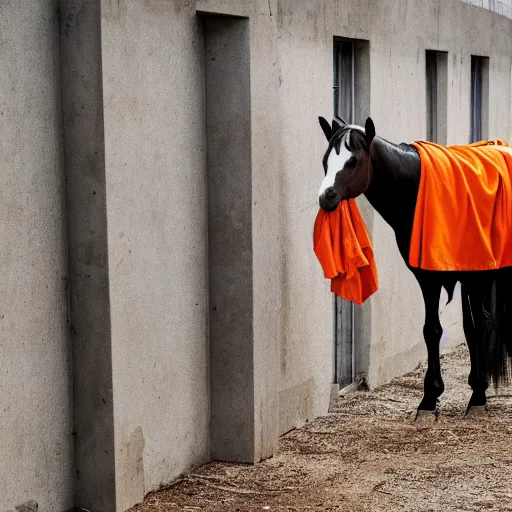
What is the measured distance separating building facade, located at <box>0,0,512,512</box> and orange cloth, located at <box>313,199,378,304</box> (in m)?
0.38

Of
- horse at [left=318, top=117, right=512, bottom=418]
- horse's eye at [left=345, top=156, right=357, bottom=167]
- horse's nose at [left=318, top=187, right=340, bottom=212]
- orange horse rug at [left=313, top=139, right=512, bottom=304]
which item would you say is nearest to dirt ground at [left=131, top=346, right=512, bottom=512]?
horse at [left=318, top=117, right=512, bottom=418]

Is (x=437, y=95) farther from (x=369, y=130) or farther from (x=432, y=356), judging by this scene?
(x=369, y=130)

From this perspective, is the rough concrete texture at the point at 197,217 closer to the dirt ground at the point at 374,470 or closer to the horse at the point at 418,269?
the dirt ground at the point at 374,470

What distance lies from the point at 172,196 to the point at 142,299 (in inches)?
26.8

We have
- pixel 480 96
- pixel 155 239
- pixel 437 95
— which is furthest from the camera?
pixel 480 96

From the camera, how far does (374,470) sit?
7293 mm

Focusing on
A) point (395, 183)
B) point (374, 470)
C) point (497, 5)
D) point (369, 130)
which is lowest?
point (374, 470)

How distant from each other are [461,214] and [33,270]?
335 cm

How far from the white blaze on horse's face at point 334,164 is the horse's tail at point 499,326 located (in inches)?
64.1

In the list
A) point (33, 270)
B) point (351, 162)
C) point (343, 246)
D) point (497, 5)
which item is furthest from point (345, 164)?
point (497, 5)

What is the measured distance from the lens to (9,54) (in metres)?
5.73

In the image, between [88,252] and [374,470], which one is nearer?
[88,252]

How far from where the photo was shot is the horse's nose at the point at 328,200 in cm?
757

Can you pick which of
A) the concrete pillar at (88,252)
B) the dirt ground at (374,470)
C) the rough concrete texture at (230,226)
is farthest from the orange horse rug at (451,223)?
the concrete pillar at (88,252)
